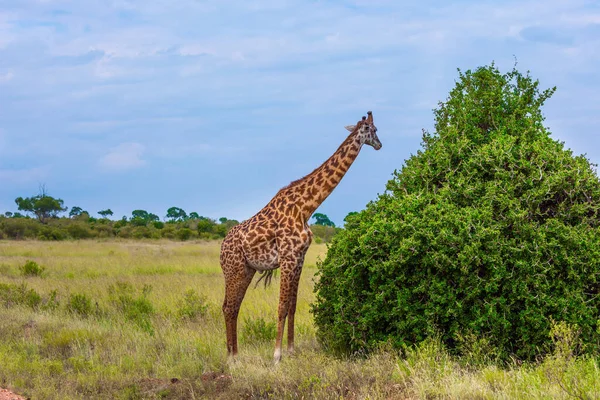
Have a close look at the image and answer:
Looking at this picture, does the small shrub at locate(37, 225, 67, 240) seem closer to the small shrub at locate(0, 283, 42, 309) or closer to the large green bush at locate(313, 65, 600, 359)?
the small shrub at locate(0, 283, 42, 309)

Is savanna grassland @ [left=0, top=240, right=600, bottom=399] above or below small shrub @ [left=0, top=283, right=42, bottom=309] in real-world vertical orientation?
below

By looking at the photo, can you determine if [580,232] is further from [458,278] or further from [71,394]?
[71,394]

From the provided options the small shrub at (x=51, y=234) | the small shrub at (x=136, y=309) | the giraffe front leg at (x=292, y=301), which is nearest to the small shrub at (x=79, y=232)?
the small shrub at (x=51, y=234)

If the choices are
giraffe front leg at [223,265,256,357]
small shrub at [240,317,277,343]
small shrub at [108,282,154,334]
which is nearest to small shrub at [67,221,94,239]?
small shrub at [108,282,154,334]

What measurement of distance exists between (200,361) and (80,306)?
6.28 meters

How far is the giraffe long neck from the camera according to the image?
10.1m

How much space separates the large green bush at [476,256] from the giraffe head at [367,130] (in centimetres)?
73

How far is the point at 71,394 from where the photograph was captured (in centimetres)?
946

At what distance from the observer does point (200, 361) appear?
10617 millimetres

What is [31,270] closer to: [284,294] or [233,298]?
[233,298]

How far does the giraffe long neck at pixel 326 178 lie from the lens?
10.1 m

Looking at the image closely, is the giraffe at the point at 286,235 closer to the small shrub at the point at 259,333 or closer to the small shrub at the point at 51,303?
the small shrub at the point at 259,333

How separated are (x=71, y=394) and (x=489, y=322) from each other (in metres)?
5.53

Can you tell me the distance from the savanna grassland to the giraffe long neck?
2.11 m
